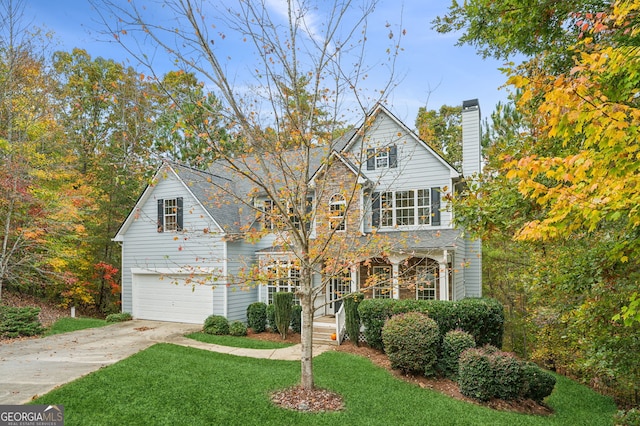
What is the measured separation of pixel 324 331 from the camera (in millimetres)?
12844

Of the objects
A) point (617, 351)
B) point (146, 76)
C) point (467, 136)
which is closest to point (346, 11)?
point (146, 76)

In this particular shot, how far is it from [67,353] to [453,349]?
9.69 metres

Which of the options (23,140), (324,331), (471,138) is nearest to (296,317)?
(324,331)

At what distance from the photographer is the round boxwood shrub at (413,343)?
357 inches

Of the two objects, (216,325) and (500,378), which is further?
(216,325)

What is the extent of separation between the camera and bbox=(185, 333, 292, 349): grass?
38.9ft

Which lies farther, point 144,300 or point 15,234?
point 144,300

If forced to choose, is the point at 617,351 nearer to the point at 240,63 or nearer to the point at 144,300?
the point at 240,63

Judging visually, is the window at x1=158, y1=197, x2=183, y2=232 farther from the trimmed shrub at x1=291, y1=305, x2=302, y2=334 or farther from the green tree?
the green tree

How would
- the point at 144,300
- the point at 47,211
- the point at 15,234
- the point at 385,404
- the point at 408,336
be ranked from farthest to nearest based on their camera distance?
the point at 144,300, the point at 47,211, the point at 15,234, the point at 408,336, the point at 385,404

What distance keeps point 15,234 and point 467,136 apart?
16.4 meters

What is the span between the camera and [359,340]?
11961 mm

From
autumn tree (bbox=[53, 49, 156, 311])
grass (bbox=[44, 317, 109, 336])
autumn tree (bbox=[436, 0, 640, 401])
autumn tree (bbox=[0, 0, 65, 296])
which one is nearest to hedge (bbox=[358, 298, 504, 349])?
autumn tree (bbox=[436, 0, 640, 401])

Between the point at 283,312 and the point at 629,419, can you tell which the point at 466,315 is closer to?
the point at 629,419
